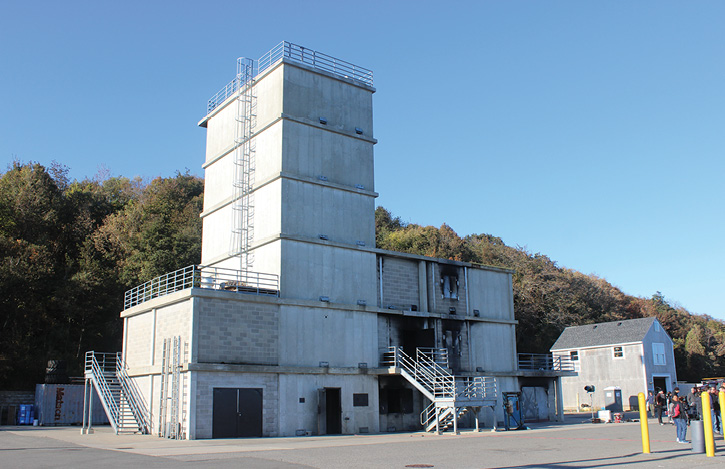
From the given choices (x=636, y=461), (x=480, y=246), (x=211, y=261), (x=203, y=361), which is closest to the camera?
(x=636, y=461)

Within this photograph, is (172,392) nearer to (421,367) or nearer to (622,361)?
(421,367)

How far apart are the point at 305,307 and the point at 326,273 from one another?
2.24 m

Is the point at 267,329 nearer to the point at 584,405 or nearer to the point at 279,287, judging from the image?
the point at 279,287

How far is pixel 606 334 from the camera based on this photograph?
5634 cm

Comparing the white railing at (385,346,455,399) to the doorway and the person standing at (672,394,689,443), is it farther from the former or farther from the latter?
the person standing at (672,394,689,443)

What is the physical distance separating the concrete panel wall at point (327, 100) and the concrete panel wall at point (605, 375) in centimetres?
3298

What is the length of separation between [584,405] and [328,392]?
110 ft

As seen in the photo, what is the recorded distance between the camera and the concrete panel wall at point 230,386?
25.5 metres

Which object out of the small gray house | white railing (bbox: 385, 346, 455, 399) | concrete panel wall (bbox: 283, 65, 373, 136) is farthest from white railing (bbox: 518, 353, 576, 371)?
concrete panel wall (bbox: 283, 65, 373, 136)

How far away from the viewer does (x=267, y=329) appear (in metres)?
28.3

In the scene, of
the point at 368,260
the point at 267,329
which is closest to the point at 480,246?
the point at 368,260

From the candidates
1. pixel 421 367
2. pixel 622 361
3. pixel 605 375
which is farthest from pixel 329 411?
pixel 605 375

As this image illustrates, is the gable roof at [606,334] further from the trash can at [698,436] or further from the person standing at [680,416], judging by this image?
the trash can at [698,436]

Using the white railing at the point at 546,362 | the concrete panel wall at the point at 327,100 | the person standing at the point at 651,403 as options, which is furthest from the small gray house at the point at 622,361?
the concrete panel wall at the point at 327,100
